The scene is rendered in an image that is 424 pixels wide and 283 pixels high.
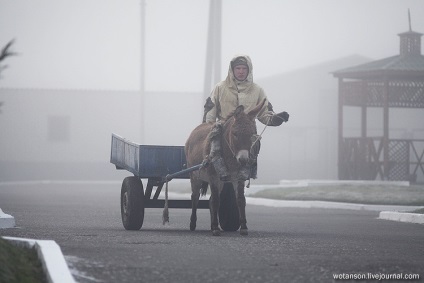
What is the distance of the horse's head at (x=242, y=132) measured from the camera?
15332 mm

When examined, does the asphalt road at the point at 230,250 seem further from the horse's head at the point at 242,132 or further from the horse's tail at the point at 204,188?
the horse's head at the point at 242,132

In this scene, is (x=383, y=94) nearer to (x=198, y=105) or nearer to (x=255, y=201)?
(x=255, y=201)

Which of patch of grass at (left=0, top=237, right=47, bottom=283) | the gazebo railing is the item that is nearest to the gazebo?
the gazebo railing

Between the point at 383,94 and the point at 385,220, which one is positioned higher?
the point at 383,94

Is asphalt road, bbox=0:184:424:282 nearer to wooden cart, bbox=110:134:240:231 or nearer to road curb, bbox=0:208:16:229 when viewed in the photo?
road curb, bbox=0:208:16:229

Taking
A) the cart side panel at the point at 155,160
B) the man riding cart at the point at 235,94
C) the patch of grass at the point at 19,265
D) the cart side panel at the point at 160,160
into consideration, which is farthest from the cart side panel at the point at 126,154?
the patch of grass at the point at 19,265

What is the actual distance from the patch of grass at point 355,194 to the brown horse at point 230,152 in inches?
490

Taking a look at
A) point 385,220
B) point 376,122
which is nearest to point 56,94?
point 376,122

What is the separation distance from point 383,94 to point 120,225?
22.5 meters

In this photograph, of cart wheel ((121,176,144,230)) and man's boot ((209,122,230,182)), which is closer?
man's boot ((209,122,230,182))

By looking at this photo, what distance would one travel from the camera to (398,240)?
51.0 ft

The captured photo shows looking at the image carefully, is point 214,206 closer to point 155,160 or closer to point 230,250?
point 155,160

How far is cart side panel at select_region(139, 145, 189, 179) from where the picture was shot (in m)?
17.1

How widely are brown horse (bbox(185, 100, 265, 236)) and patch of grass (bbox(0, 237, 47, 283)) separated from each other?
4.62 meters
